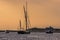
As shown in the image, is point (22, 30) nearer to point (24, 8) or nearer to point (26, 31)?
point (26, 31)

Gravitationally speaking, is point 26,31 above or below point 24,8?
below

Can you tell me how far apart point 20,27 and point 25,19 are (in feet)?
33.8

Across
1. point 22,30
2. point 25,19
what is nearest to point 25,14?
point 25,19

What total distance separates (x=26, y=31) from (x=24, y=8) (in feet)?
44.3

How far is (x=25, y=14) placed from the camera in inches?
5846

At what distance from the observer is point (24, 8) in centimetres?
15112

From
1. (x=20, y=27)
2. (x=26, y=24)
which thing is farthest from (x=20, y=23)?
(x=26, y=24)

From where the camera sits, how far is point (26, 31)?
509 ft

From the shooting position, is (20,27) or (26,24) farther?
(20,27)

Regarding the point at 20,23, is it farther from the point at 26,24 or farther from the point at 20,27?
the point at 26,24

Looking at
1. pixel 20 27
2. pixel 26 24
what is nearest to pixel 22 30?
pixel 20 27

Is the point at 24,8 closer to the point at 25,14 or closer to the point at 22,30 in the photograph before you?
the point at 25,14

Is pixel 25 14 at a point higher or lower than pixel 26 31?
higher

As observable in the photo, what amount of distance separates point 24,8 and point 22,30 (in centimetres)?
1378
